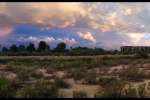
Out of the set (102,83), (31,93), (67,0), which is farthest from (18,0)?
(102,83)

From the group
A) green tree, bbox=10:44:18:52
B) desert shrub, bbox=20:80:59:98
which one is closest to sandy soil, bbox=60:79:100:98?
desert shrub, bbox=20:80:59:98

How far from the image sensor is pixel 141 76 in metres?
16.1

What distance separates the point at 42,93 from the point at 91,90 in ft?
9.65

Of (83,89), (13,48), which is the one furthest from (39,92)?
(13,48)

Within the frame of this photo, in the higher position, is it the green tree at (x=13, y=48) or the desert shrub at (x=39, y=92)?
the green tree at (x=13, y=48)

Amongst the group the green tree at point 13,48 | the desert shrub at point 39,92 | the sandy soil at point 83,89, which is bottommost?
the sandy soil at point 83,89

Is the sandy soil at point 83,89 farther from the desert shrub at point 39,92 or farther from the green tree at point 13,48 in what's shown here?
the green tree at point 13,48

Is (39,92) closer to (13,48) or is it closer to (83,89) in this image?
(83,89)

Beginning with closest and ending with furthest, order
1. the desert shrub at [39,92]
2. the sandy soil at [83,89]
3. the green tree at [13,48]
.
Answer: the desert shrub at [39,92], the sandy soil at [83,89], the green tree at [13,48]

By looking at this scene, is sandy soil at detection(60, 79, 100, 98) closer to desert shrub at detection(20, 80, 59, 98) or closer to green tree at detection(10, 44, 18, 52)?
desert shrub at detection(20, 80, 59, 98)

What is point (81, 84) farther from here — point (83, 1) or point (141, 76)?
point (83, 1)

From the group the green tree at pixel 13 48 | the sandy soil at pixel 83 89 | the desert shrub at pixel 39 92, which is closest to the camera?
the desert shrub at pixel 39 92

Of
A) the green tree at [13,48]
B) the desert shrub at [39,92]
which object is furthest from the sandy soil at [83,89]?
the green tree at [13,48]

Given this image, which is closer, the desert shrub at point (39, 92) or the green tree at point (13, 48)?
the desert shrub at point (39, 92)
